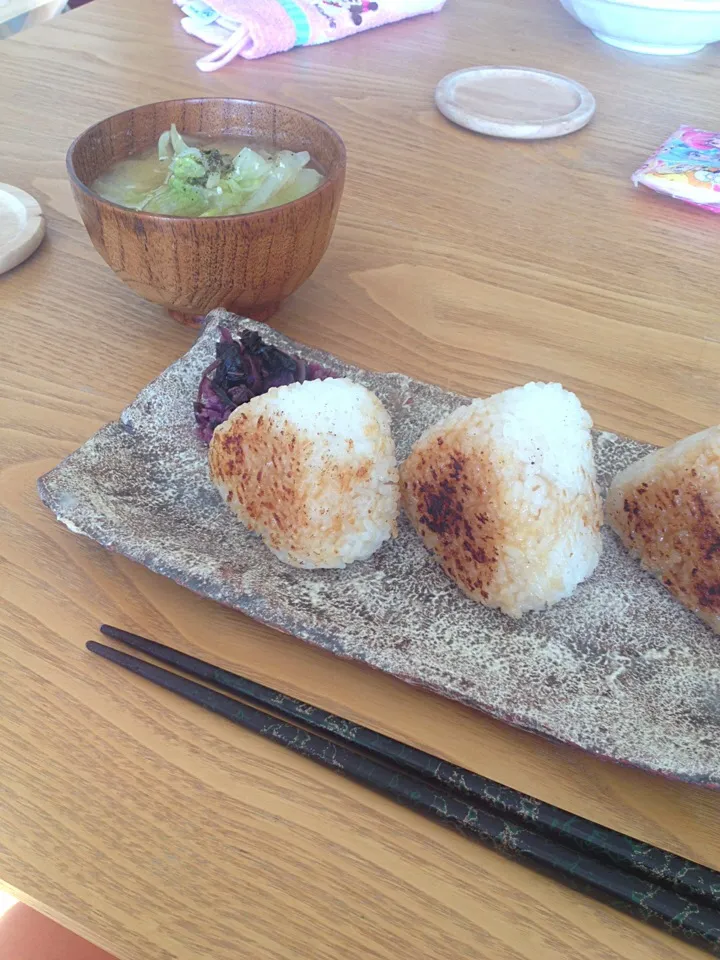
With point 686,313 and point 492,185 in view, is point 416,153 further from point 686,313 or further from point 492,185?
point 686,313

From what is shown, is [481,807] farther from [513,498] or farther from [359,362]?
[359,362]

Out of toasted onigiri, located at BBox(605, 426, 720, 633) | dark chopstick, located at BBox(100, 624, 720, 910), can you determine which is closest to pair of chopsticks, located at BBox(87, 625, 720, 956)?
dark chopstick, located at BBox(100, 624, 720, 910)

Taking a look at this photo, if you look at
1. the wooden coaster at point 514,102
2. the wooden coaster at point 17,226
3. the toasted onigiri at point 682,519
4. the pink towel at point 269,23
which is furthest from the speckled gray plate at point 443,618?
the pink towel at point 269,23

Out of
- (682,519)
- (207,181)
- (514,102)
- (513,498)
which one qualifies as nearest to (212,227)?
(207,181)

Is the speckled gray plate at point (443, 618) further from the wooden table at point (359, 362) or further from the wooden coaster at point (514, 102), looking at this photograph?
the wooden coaster at point (514, 102)

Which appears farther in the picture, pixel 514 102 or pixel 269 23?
pixel 269 23

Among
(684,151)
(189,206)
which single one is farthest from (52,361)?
(684,151)
